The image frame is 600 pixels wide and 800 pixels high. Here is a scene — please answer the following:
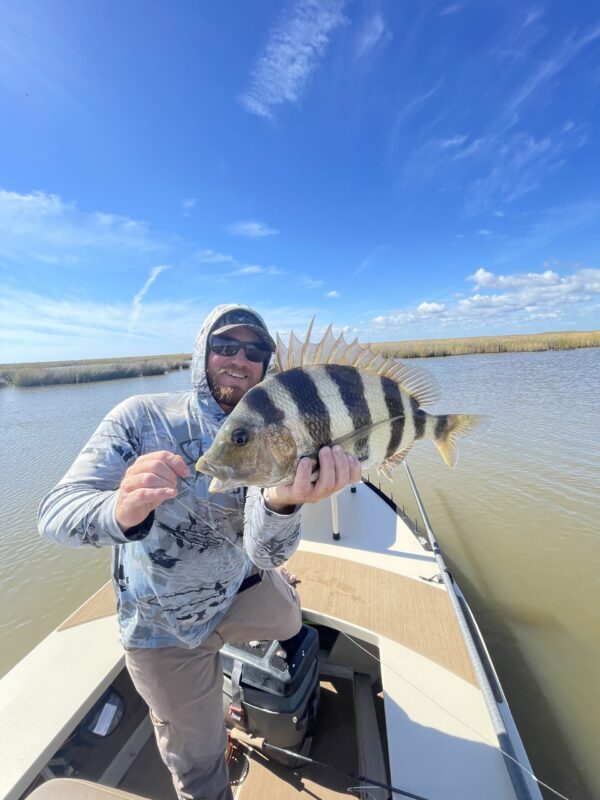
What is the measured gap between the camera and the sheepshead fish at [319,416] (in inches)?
57.5

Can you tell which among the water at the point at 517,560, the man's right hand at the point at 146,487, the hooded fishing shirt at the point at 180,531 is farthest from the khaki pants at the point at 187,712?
the water at the point at 517,560

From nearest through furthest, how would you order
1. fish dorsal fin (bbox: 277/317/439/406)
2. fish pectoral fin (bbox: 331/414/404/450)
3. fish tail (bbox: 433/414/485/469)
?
fish pectoral fin (bbox: 331/414/404/450), fish dorsal fin (bbox: 277/317/439/406), fish tail (bbox: 433/414/485/469)

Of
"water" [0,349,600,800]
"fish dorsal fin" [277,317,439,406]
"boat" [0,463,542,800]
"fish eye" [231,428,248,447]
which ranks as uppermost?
"fish dorsal fin" [277,317,439,406]

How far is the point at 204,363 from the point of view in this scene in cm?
201

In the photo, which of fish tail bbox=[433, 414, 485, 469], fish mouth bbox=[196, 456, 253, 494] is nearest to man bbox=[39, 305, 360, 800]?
fish mouth bbox=[196, 456, 253, 494]

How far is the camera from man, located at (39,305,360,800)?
1666mm

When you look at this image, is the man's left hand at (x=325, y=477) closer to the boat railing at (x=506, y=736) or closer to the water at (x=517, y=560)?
the water at (x=517, y=560)

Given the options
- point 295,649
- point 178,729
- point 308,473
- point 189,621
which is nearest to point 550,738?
point 295,649

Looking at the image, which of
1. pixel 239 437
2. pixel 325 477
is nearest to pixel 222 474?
pixel 239 437

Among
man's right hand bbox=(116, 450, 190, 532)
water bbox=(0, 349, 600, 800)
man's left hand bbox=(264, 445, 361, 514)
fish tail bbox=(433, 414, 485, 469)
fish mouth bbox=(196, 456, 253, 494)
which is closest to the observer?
man's right hand bbox=(116, 450, 190, 532)

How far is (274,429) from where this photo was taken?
4.93 feet

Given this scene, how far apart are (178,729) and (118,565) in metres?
0.91

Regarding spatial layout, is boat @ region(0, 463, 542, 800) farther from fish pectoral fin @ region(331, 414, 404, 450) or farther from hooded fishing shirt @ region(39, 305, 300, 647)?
fish pectoral fin @ region(331, 414, 404, 450)

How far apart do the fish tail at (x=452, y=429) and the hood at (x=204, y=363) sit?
1229 mm
